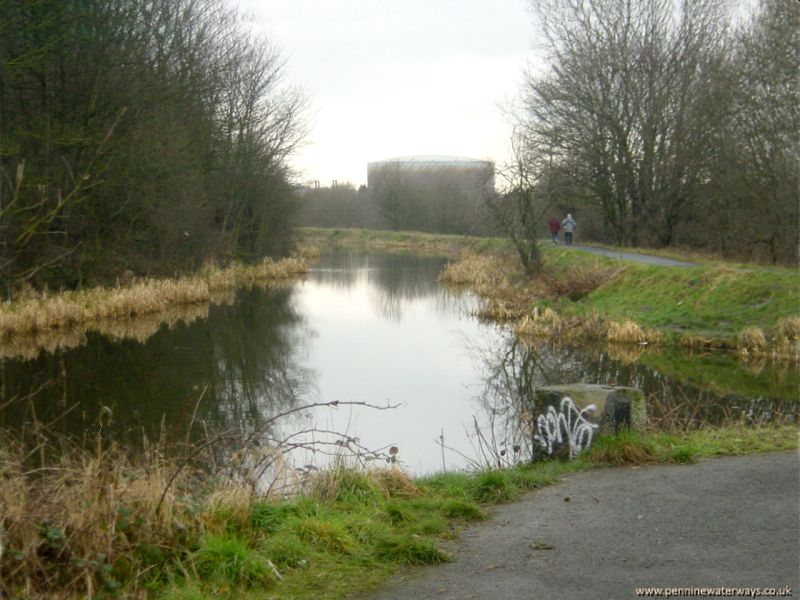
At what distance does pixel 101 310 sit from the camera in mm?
22312

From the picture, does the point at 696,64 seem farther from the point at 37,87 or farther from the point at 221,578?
the point at 221,578

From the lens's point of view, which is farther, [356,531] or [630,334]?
[630,334]

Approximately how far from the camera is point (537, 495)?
6.12 m

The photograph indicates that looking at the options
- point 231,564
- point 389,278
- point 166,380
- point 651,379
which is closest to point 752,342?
point 651,379

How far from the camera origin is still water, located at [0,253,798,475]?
37.7 ft

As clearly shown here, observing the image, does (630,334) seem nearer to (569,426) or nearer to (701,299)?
(701,299)

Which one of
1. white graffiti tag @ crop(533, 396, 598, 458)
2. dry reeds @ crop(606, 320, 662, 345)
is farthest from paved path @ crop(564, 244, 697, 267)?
white graffiti tag @ crop(533, 396, 598, 458)

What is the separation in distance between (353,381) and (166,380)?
3.29 metres

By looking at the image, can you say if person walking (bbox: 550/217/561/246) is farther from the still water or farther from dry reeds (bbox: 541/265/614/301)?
the still water

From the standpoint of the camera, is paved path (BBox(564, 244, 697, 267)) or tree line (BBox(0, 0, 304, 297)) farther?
paved path (BBox(564, 244, 697, 267))

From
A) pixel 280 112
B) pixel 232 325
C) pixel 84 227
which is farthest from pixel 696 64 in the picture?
pixel 84 227

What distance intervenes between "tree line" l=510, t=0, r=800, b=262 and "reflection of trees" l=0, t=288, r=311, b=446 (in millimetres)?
10918

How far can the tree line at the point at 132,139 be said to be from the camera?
64.0 feet

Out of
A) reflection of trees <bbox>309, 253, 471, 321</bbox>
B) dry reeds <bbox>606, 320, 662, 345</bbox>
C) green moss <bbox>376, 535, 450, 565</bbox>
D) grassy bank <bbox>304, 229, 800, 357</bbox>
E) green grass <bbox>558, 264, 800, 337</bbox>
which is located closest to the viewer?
green moss <bbox>376, 535, 450, 565</bbox>
